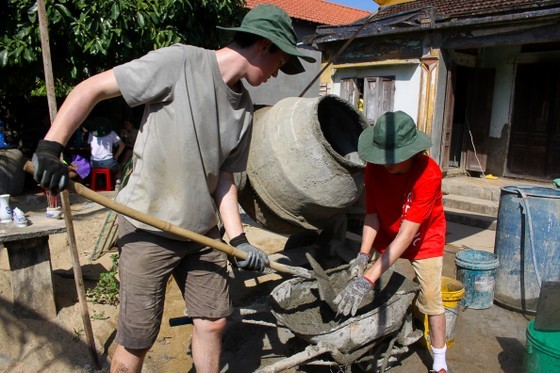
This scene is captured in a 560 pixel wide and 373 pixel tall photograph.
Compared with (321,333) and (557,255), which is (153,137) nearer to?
(321,333)

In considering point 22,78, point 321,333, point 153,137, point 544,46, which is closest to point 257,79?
point 153,137

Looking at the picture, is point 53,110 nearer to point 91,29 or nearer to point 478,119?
point 91,29

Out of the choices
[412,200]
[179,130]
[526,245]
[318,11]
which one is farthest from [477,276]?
[318,11]

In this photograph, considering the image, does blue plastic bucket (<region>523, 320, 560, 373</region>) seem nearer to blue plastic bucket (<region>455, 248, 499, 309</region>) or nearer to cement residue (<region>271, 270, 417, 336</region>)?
cement residue (<region>271, 270, 417, 336</region>)

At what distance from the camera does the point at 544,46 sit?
25.2 ft

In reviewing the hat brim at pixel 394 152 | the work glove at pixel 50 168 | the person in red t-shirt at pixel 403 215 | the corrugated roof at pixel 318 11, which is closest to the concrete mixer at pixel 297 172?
the person in red t-shirt at pixel 403 215

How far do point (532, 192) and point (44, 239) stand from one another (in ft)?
12.0

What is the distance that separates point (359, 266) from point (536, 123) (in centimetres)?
693

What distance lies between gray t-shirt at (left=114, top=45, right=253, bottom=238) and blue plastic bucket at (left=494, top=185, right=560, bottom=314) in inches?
101

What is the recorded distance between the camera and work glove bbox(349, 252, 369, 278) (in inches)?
101

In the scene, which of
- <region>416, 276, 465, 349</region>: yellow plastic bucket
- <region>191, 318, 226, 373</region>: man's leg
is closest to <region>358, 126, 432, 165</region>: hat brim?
<region>416, 276, 465, 349</region>: yellow plastic bucket

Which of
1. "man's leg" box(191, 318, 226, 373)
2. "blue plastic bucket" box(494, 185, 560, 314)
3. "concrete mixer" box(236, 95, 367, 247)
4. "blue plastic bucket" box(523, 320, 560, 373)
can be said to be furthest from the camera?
"blue plastic bucket" box(494, 185, 560, 314)

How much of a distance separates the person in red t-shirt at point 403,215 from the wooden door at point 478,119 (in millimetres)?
6675

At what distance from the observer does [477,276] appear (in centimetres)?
346
